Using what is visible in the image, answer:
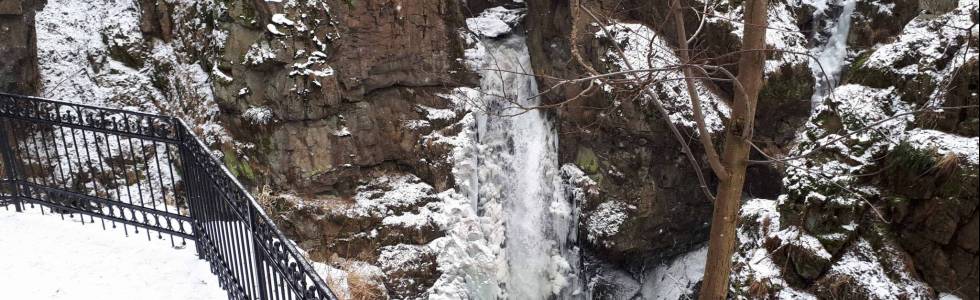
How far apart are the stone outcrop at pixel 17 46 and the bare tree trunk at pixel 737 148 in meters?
12.4

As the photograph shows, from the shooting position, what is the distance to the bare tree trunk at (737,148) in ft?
14.9

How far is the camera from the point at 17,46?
36.9ft

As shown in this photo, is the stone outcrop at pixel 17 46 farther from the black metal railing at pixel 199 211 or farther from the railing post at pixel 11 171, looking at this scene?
the railing post at pixel 11 171

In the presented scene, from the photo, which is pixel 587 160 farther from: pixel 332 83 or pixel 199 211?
pixel 199 211

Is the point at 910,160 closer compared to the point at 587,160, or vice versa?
the point at 910,160

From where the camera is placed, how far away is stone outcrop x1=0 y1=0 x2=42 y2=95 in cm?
1102

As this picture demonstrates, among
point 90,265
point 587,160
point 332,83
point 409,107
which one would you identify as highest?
point 332,83

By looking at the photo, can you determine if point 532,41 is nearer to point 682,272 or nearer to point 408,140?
point 408,140

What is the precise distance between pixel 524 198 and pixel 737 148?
8.59 metres

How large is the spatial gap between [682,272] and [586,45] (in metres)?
5.09

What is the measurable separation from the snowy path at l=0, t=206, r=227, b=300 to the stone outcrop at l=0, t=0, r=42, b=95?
6765 mm

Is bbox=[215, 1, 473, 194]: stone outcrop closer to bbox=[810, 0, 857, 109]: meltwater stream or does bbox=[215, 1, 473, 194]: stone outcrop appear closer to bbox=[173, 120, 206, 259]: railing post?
bbox=[173, 120, 206, 259]: railing post

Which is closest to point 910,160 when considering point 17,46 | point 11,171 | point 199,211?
point 199,211

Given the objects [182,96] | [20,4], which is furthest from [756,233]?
[20,4]
